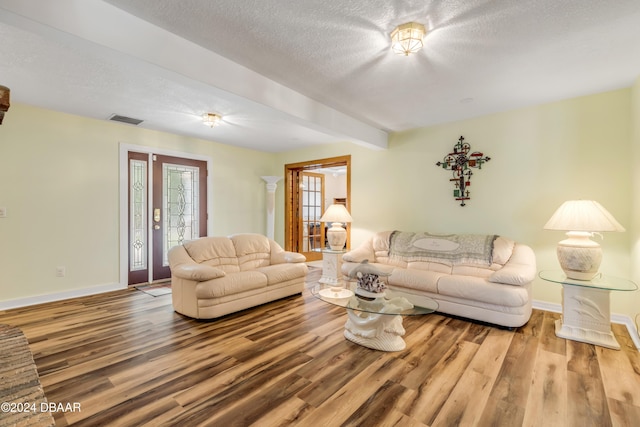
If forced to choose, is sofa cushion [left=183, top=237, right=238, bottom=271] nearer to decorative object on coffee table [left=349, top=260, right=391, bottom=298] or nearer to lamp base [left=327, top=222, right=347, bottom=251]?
lamp base [left=327, top=222, right=347, bottom=251]

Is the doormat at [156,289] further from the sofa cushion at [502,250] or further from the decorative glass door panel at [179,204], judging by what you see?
the sofa cushion at [502,250]

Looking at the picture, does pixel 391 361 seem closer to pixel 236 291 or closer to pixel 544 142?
pixel 236 291

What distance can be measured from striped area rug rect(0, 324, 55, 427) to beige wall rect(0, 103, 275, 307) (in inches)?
94.4

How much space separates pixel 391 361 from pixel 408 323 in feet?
2.92

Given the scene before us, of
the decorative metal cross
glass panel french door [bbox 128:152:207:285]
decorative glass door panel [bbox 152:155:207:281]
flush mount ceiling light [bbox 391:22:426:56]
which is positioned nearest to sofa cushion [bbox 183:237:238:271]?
decorative glass door panel [bbox 152:155:207:281]

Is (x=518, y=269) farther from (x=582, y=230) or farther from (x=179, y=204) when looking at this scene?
(x=179, y=204)

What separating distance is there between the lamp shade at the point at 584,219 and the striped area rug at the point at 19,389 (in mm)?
3883

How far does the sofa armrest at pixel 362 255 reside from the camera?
4117mm

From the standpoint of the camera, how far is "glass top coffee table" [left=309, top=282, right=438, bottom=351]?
96.5 inches

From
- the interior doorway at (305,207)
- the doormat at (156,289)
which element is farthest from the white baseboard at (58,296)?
the interior doorway at (305,207)

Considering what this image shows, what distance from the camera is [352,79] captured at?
9.37 ft

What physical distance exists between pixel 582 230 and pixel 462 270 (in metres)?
1.23

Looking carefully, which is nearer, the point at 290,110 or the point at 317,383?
the point at 317,383

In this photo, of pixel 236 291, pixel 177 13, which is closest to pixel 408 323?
pixel 236 291
